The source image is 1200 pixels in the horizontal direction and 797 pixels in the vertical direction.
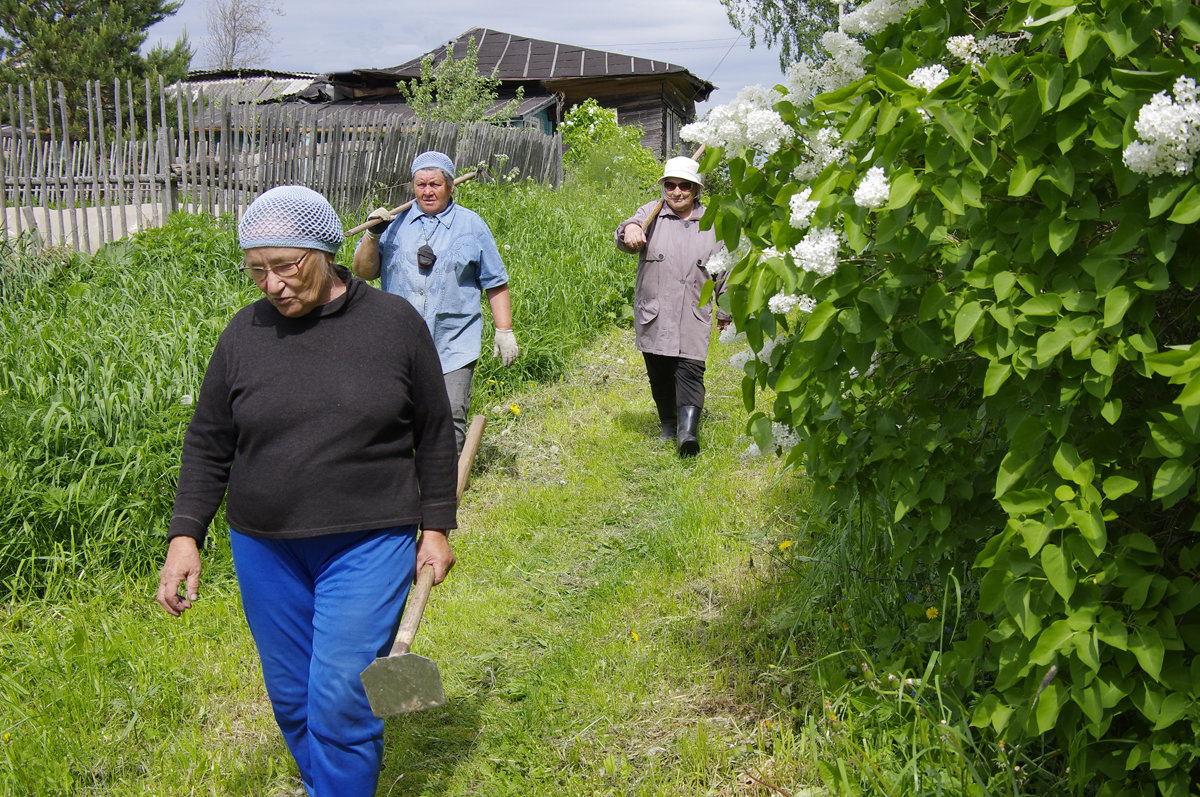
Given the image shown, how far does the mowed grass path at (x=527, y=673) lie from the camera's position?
10.3 feet

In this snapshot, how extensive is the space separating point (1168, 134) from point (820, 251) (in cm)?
64

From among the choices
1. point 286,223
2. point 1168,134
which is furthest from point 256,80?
point 1168,134

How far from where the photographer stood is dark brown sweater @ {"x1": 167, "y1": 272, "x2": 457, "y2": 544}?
2633mm

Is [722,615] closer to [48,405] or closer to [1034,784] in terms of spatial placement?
[1034,784]

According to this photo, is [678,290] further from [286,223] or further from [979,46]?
[979,46]

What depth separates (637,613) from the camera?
4086 millimetres

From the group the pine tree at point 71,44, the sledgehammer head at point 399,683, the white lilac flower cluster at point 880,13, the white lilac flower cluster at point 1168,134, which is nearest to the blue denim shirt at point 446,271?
the sledgehammer head at point 399,683

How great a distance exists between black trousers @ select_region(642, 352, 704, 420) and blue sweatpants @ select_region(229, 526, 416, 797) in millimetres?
3584

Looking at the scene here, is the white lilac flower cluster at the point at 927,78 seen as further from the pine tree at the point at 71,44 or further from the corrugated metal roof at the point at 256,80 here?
the corrugated metal roof at the point at 256,80

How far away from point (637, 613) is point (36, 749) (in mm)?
2222

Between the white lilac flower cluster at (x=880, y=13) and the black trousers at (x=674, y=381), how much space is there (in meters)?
3.94

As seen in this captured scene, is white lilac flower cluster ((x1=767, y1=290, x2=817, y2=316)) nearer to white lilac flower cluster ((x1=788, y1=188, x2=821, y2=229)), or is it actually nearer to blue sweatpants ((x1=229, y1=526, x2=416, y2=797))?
white lilac flower cluster ((x1=788, y1=188, x2=821, y2=229))

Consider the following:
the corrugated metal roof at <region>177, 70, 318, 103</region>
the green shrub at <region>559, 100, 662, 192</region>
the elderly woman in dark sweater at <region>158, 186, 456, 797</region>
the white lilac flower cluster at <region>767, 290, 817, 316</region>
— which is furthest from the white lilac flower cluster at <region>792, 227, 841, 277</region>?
the corrugated metal roof at <region>177, 70, 318, 103</region>

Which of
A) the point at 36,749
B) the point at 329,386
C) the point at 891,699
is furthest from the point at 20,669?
the point at 891,699
